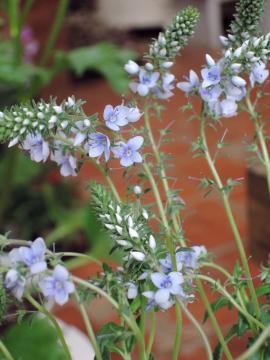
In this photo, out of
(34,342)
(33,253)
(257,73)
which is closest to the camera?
(33,253)

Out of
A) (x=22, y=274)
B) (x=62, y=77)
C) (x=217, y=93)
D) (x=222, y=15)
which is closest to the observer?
(x=22, y=274)

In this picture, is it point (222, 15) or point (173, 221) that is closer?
point (173, 221)

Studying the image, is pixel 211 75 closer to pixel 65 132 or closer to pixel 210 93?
pixel 210 93

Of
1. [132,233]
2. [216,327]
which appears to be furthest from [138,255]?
[216,327]

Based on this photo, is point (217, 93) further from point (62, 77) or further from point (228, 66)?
point (62, 77)

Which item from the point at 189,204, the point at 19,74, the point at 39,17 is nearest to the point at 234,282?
the point at 19,74
